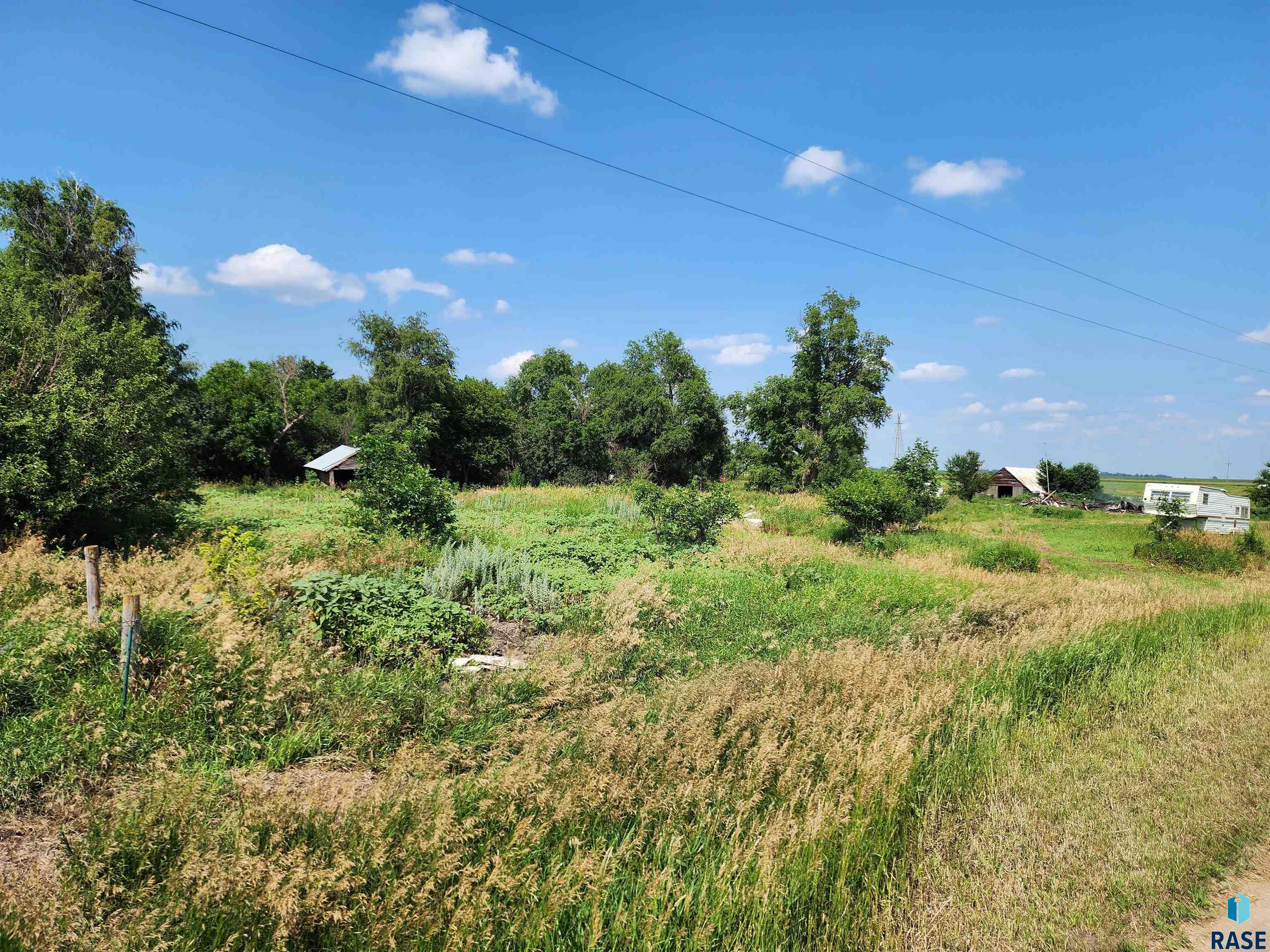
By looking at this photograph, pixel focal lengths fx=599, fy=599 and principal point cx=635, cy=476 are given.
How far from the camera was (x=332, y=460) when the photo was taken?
109ft

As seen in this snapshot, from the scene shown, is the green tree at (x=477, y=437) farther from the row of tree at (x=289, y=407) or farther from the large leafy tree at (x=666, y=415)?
the large leafy tree at (x=666, y=415)

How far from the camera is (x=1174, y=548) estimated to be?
1830cm

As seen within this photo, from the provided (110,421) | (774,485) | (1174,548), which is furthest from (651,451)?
(110,421)

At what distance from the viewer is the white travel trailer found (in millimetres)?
25094

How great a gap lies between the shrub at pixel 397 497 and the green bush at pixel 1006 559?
505 inches

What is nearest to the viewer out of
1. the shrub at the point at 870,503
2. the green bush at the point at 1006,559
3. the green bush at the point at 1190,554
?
the green bush at the point at 1006,559

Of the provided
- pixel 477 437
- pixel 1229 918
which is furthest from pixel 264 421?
pixel 1229 918

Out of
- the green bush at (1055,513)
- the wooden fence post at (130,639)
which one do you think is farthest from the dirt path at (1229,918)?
the green bush at (1055,513)

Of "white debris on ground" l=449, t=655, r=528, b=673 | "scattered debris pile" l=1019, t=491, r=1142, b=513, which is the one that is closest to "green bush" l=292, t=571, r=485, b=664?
"white debris on ground" l=449, t=655, r=528, b=673

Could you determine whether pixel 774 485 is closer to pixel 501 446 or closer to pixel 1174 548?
pixel 501 446

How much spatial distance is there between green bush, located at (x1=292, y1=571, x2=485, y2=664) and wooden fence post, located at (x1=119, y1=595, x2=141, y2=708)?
1634 millimetres

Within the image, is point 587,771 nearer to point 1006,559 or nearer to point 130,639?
point 130,639

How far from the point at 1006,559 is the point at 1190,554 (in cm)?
712

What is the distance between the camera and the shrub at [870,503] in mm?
19828
